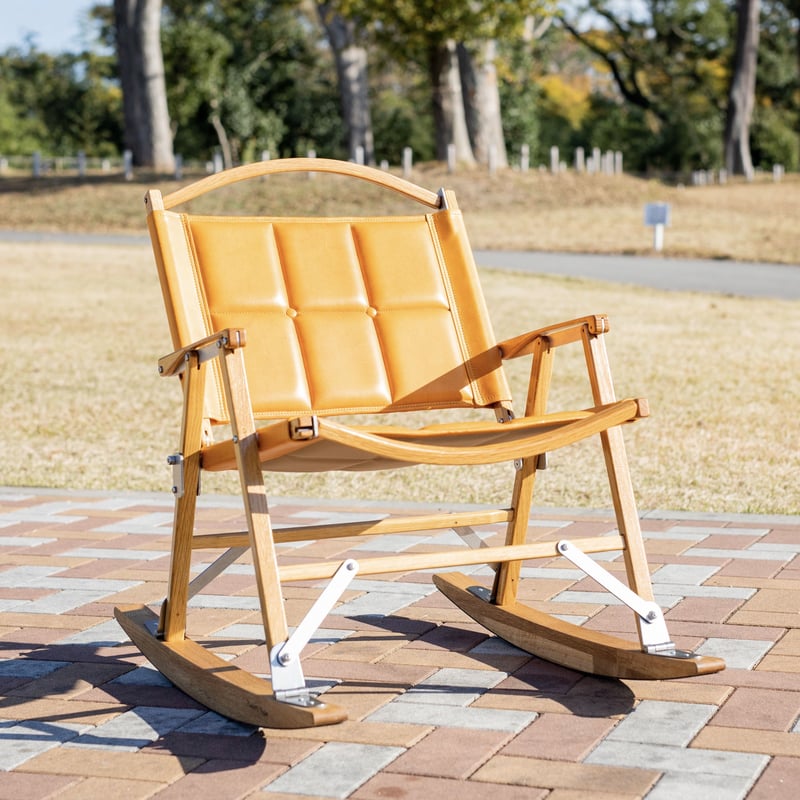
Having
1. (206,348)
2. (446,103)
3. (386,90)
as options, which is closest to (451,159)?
(446,103)

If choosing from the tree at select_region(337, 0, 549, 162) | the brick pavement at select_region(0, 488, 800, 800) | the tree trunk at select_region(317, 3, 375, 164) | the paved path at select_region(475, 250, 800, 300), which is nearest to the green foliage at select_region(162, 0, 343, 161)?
the tree trunk at select_region(317, 3, 375, 164)

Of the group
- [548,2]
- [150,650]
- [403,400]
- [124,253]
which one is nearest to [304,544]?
[403,400]

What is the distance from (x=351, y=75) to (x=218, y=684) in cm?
3022

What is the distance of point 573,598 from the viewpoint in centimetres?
378

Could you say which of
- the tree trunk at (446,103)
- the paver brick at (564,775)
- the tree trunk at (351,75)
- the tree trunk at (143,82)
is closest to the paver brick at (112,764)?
the paver brick at (564,775)

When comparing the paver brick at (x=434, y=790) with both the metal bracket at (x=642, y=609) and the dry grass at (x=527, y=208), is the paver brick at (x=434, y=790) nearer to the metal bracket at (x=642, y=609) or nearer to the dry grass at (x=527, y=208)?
the metal bracket at (x=642, y=609)

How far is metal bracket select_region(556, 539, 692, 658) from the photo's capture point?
9.73ft

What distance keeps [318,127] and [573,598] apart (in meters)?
39.8

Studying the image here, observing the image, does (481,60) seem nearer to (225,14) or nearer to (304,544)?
(225,14)

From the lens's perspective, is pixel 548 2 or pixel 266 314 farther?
pixel 548 2

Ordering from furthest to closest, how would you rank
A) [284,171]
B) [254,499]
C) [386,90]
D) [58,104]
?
1. [386,90]
2. [58,104]
3. [284,171]
4. [254,499]

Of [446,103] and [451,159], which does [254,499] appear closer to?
[451,159]

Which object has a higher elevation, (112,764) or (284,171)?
(284,171)

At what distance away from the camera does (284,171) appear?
→ 3553 mm
